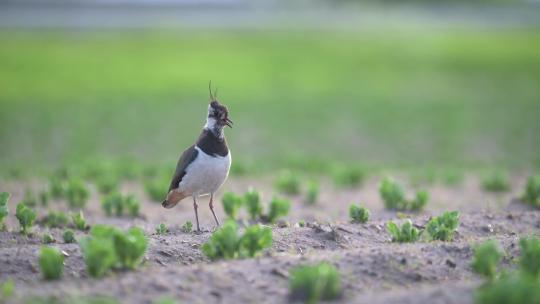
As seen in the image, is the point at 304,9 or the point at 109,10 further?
the point at 304,9

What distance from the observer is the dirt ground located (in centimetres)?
618

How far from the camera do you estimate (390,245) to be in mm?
7719

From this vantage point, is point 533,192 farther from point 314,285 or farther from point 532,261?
point 314,285

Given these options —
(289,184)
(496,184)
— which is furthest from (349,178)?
(496,184)

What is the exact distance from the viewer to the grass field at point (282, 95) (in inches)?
756

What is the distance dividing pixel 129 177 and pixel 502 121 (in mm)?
11828

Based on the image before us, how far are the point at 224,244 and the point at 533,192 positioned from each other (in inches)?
213

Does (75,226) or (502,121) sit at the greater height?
(502,121)

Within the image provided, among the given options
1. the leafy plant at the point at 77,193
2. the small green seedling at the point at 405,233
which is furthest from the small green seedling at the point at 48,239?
the small green seedling at the point at 405,233

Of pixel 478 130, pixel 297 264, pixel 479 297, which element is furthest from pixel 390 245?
pixel 478 130

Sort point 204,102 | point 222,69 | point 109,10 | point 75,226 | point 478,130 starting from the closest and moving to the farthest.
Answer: point 75,226 < point 478,130 < point 204,102 < point 222,69 < point 109,10

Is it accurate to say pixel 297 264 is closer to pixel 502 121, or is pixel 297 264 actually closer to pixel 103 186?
pixel 103 186

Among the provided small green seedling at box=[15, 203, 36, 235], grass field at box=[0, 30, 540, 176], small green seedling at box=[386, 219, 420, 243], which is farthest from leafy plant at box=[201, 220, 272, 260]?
grass field at box=[0, 30, 540, 176]

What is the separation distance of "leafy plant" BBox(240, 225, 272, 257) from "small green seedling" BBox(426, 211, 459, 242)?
1912 millimetres
